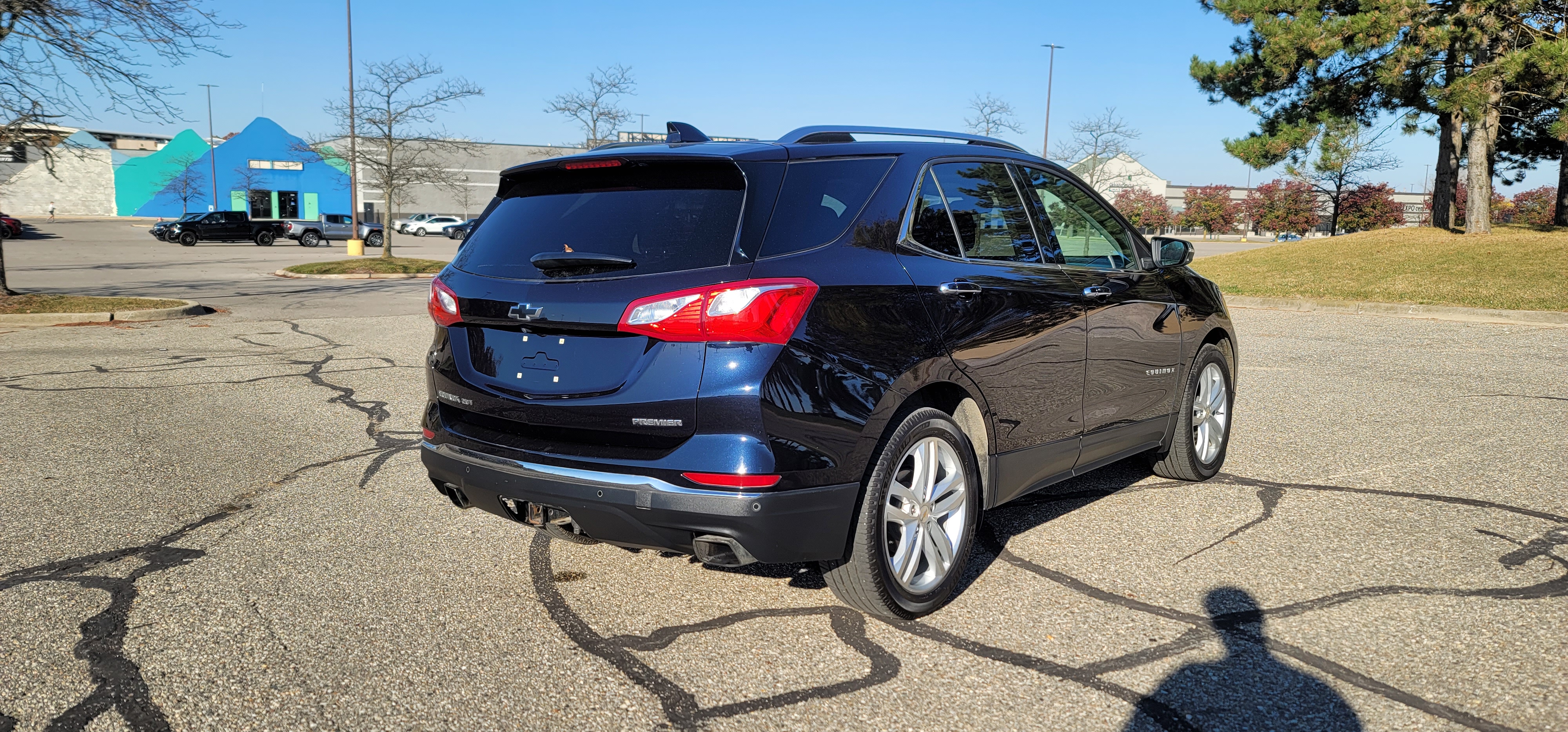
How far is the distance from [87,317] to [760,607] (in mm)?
13854

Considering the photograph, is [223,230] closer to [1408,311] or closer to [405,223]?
[405,223]

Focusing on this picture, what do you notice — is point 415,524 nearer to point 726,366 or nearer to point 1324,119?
point 726,366

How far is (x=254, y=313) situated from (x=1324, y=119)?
935 inches

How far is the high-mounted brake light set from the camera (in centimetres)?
362

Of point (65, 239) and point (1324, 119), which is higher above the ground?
point (1324, 119)

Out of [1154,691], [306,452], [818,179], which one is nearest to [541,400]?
[818,179]

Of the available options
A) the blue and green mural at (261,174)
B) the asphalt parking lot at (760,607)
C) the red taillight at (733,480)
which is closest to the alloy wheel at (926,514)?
the asphalt parking lot at (760,607)

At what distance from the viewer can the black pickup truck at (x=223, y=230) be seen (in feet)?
149

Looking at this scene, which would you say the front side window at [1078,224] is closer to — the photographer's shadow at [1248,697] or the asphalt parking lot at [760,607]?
the asphalt parking lot at [760,607]

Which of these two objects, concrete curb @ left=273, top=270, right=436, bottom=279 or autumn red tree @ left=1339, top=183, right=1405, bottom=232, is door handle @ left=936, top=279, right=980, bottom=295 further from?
autumn red tree @ left=1339, top=183, right=1405, bottom=232

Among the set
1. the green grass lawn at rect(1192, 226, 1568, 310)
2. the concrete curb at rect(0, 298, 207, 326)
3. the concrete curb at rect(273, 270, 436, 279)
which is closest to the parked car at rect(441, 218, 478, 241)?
the concrete curb at rect(273, 270, 436, 279)

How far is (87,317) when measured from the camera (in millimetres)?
14008

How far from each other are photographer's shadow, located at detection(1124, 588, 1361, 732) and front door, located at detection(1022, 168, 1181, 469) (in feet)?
4.60

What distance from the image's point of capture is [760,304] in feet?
10.2
